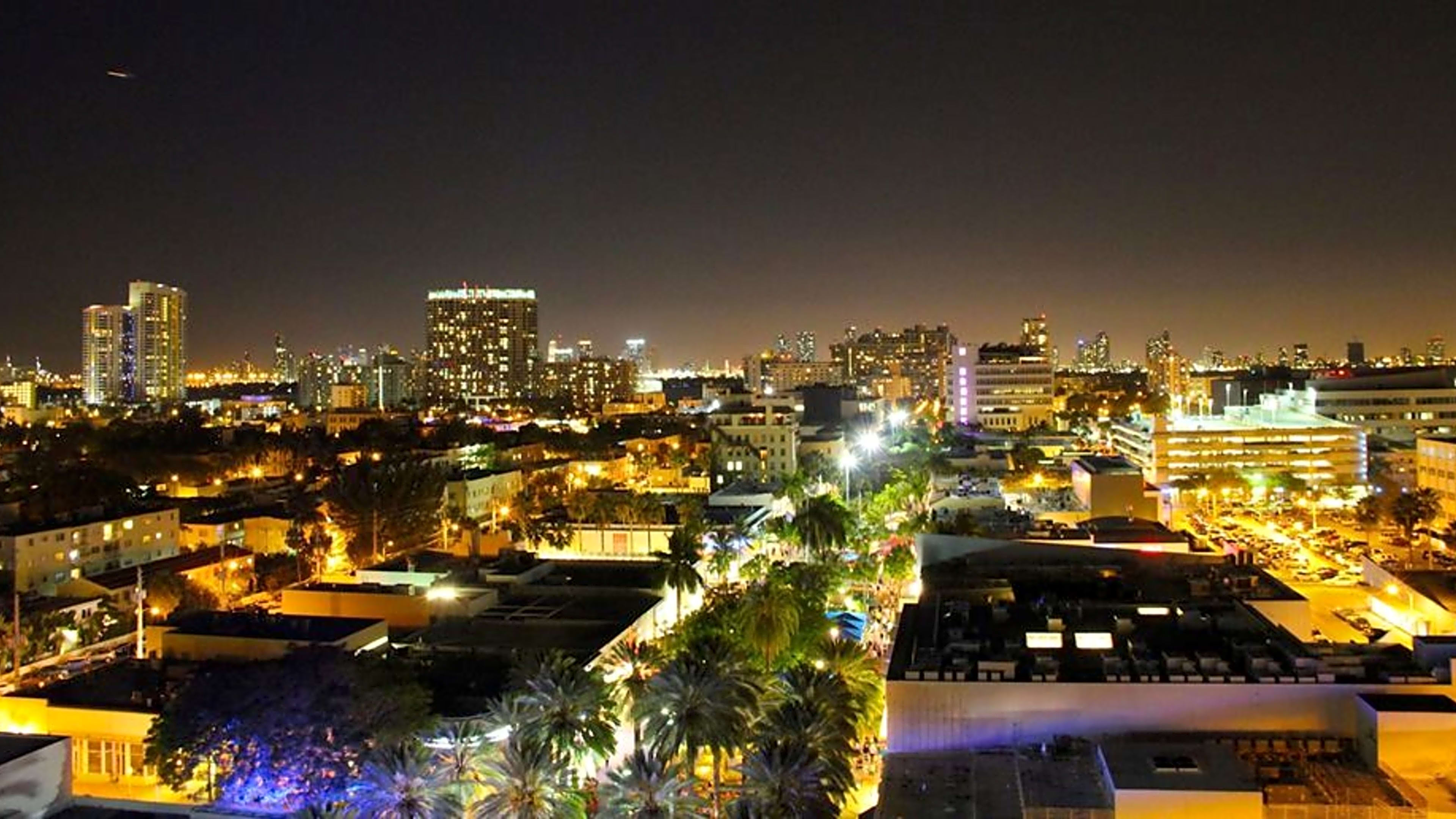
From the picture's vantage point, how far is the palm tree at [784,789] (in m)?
14.1

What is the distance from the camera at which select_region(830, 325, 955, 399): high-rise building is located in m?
164

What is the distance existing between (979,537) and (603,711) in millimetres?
17854

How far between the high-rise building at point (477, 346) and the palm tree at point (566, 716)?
533 ft

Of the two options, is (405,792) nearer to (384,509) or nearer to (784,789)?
(784,789)

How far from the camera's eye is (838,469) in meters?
63.9

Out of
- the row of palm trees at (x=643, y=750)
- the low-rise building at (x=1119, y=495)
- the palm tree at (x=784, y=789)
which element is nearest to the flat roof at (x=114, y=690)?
the row of palm trees at (x=643, y=750)

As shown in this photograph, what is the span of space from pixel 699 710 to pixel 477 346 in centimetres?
Result: 16782

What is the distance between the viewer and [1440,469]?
4922 cm

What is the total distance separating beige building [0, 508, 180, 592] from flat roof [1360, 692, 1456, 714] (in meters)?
37.4

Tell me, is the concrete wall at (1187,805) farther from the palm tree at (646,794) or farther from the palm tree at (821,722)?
the palm tree at (646,794)

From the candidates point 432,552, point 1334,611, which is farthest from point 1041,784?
point 432,552

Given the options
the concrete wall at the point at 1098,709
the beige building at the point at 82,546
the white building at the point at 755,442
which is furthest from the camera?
the white building at the point at 755,442

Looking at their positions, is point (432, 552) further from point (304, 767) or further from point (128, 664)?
point (304, 767)

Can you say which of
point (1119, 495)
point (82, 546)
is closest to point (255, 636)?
point (82, 546)
